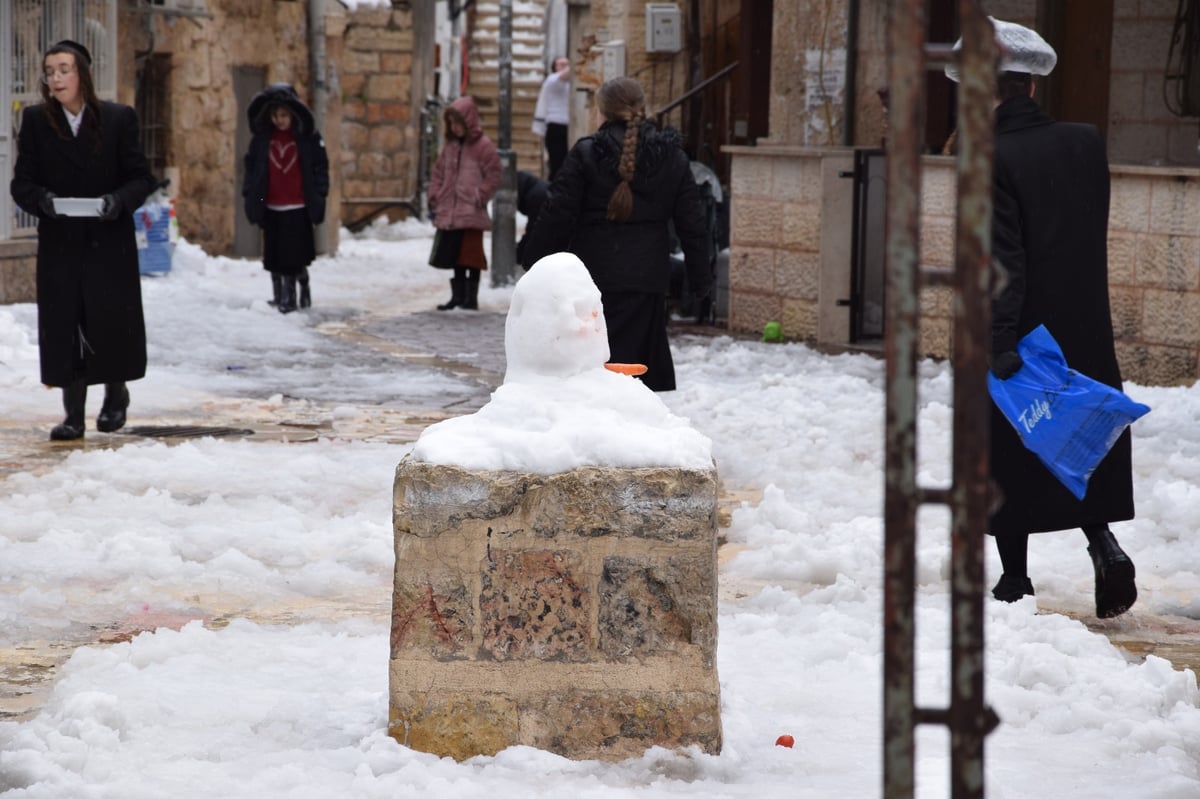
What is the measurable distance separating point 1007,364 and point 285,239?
10226 millimetres

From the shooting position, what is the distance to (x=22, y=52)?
1420cm

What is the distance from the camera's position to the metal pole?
672 inches

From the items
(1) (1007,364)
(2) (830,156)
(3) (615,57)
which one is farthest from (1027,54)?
(3) (615,57)

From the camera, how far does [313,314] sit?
15.1 meters

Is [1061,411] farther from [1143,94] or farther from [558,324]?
[1143,94]

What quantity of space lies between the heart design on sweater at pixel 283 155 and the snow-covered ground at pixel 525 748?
4606mm

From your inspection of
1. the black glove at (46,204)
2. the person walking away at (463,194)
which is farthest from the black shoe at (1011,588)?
the person walking away at (463,194)

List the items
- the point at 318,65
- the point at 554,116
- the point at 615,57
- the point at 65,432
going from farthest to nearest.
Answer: the point at 554,116
the point at 318,65
the point at 615,57
the point at 65,432

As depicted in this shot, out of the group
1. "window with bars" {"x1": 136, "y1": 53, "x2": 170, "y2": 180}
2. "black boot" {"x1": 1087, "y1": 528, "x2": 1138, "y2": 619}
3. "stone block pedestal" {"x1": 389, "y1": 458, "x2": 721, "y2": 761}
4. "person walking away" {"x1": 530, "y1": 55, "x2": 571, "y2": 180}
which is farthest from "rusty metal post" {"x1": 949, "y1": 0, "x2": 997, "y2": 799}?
"person walking away" {"x1": 530, "y1": 55, "x2": 571, "y2": 180}

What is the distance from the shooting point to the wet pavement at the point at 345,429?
17.1ft

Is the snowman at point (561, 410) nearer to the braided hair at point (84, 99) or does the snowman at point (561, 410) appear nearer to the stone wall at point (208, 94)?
the braided hair at point (84, 99)

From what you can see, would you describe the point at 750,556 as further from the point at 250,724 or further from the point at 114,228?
the point at 114,228

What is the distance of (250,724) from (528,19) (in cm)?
3255

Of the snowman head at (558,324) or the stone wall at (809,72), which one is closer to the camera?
the snowman head at (558,324)
